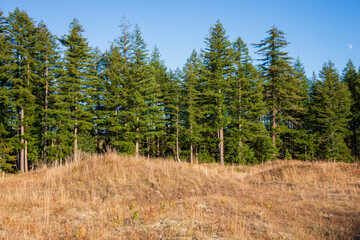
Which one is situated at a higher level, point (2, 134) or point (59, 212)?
point (2, 134)

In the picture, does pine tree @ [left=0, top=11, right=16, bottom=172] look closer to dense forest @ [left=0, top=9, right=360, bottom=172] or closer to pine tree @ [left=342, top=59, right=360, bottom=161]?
dense forest @ [left=0, top=9, right=360, bottom=172]

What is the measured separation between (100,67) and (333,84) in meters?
33.1

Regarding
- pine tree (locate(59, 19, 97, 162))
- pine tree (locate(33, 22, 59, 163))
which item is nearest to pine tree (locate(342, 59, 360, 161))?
pine tree (locate(59, 19, 97, 162))

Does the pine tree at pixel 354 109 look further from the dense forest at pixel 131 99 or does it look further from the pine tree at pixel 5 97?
the pine tree at pixel 5 97

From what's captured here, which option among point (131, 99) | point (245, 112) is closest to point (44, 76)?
point (131, 99)

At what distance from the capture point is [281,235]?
14.4 feet

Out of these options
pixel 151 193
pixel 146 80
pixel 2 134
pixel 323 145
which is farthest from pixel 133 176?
pixel 323 145

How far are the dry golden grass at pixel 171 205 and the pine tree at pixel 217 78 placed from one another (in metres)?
12.2

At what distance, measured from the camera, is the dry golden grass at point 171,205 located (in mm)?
4477

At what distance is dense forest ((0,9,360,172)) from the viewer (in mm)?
21312

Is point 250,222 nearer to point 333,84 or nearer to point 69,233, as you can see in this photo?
point 69,233

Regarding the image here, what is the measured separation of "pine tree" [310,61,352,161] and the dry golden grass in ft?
61.8

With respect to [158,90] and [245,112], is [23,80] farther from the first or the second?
[245,112]

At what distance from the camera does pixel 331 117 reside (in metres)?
28.5
